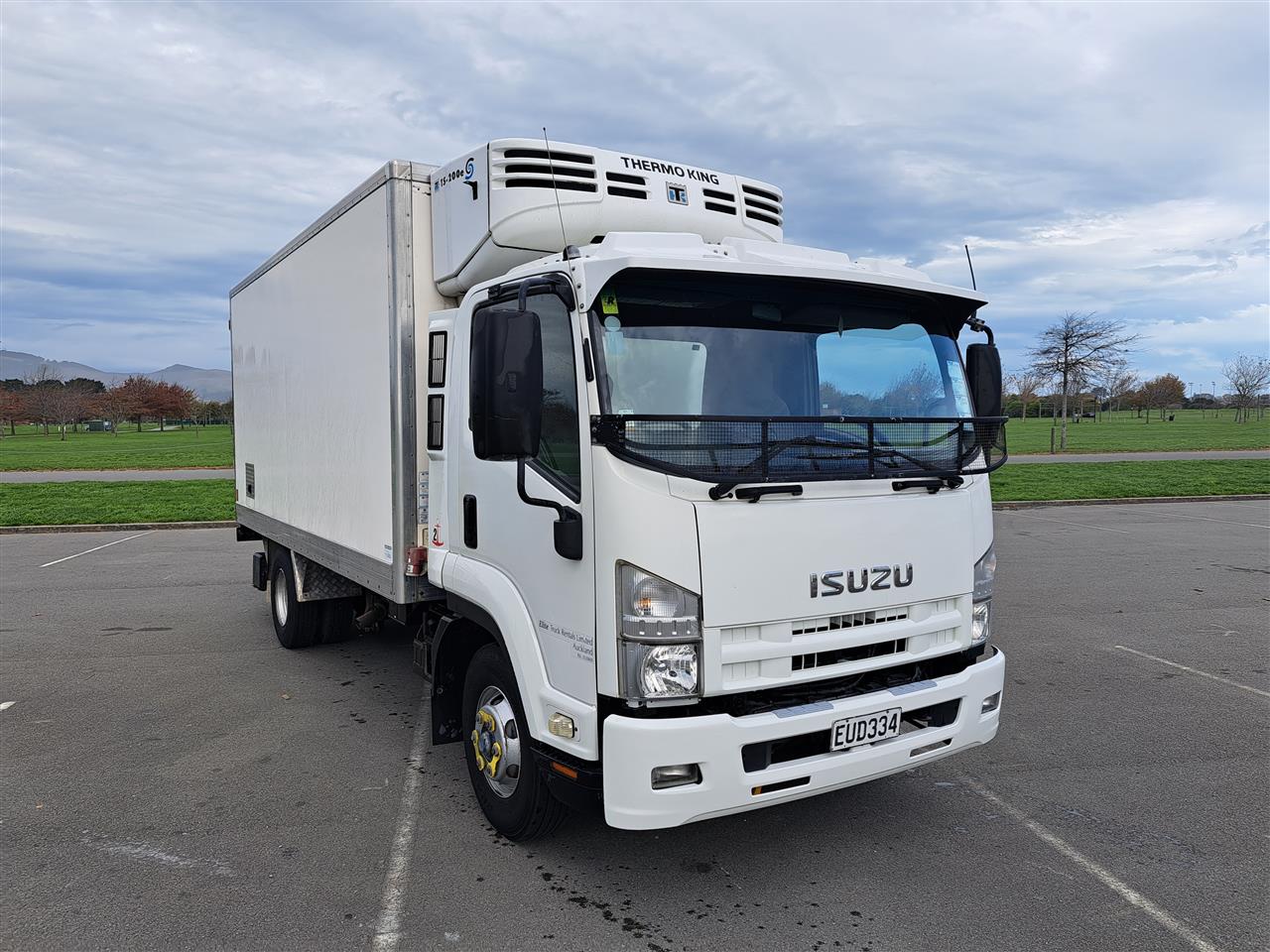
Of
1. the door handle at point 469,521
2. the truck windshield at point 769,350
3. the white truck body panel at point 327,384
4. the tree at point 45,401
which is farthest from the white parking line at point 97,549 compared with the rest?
the tree at point 45,401

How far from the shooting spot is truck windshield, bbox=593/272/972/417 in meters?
3.28

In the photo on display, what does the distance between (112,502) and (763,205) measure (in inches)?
708

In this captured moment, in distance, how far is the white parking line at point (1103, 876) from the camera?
10.9 feet

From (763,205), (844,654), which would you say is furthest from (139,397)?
(844,654)

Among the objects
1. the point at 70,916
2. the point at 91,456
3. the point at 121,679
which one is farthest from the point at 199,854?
the point at 91,456

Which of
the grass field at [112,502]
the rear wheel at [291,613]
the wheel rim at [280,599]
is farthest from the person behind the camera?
the grass field at [112,502]

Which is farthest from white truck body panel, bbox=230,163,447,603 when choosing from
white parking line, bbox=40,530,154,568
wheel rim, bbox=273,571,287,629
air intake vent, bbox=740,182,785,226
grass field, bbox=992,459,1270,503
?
grass field, bbox=992,459,1270,503

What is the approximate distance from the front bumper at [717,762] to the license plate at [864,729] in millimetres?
26

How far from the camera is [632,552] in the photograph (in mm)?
3066

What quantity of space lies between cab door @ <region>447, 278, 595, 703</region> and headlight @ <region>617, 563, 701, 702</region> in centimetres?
16

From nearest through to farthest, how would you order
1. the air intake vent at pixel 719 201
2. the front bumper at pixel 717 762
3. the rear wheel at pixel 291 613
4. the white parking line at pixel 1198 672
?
the front bumper at pixel 717 762 < the air intake vent at pixel 719 201 < the white parking line at pixel 1198 672 < the rear wheel at pixel 291 613

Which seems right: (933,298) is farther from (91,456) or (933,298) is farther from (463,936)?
(91,456)

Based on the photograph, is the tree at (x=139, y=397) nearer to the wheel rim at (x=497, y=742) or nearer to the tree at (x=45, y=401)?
the tree at (x=45, y=401)

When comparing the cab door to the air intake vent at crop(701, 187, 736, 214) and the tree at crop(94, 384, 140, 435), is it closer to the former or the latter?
the air intake vent at crop(701, 187, 736, 214)
